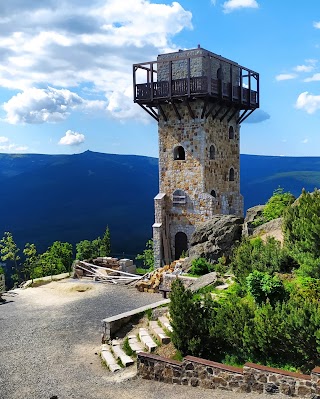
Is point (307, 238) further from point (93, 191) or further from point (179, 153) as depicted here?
point (93, 191)

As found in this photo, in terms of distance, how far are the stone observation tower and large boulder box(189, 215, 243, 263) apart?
4100mm

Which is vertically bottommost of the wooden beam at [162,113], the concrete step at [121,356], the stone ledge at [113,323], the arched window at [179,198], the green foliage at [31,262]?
the green foliage at [31,262]

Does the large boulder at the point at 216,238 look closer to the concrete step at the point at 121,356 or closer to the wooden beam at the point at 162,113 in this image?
the wooden beam at the point at 162,113

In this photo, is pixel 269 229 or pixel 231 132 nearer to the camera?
pixel 269 229

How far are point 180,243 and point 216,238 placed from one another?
7054 mm

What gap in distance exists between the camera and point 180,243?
2827 centimetres

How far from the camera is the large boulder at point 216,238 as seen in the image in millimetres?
20969

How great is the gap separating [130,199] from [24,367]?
88.4 m

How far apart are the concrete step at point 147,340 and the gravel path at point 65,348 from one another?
0.78 m

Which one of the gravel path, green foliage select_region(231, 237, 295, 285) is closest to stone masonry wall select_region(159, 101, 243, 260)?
the gravel path

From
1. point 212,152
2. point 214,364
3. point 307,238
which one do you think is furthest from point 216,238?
point 214,364

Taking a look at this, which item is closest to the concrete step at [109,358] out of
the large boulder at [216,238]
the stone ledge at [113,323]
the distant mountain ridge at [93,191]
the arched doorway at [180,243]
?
the stone ledge at [113,323]

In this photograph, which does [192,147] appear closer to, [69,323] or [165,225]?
[165,225]

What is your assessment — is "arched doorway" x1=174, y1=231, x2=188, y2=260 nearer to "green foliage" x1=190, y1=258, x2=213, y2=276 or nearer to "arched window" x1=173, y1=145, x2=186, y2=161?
"arched window" x1=173, y1=145, x2=186, y2=161
